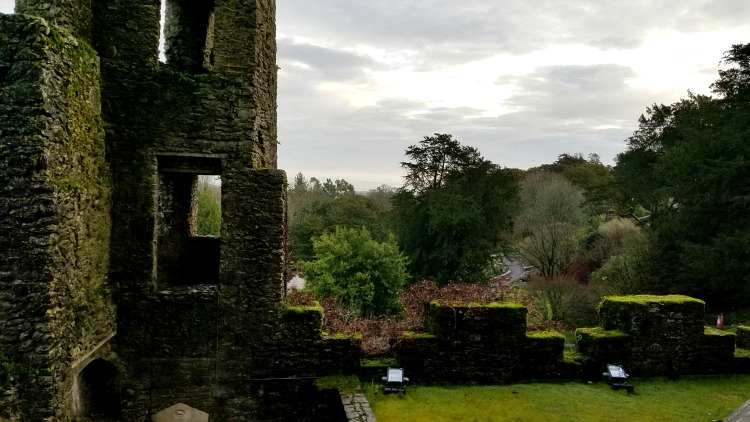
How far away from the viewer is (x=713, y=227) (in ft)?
75.2

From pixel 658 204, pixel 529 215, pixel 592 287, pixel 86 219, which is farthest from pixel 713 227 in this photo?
pixel 86 219

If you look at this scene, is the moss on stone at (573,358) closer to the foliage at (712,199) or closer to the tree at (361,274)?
the tree at (361,274)

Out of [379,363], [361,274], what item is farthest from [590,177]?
[379,363]

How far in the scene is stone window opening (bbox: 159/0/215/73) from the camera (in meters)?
8.81

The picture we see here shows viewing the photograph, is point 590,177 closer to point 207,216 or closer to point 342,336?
point 207,216

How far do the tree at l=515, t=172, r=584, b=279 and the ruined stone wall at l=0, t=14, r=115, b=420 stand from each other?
25.7m

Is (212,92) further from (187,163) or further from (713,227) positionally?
(713,227)

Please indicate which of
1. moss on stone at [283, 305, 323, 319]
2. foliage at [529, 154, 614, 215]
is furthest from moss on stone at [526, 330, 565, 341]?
foliage at [529, 154, 614, 215]

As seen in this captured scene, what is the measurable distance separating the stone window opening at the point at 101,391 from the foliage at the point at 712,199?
72.4 feet

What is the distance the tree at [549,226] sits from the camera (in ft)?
103

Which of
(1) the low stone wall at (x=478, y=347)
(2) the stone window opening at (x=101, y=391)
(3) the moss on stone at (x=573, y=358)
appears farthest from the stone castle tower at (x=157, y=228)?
(3) the moss on stone at (x=573, y=358)

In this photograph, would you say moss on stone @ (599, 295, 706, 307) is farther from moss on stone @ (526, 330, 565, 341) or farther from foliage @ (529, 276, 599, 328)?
foliage @ (529, 276, 599, 328)

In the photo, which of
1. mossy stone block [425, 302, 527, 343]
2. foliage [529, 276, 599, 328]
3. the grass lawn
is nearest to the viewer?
the grass lawn

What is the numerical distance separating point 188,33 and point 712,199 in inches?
893
